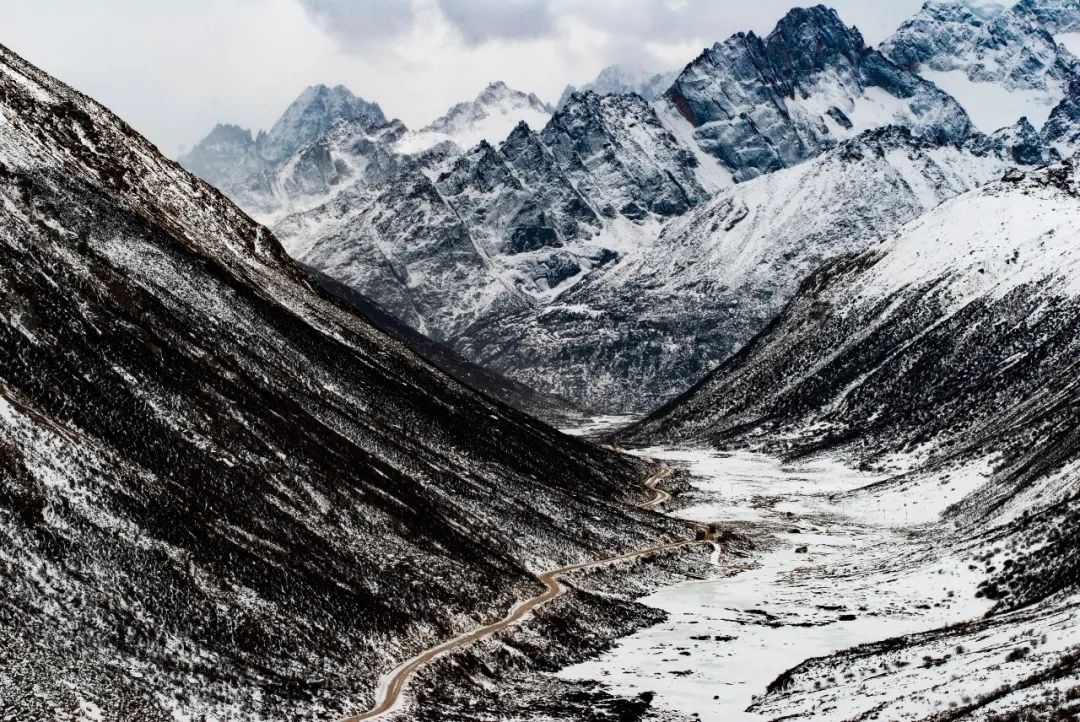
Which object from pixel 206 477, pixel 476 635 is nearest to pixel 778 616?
pixel 476 635

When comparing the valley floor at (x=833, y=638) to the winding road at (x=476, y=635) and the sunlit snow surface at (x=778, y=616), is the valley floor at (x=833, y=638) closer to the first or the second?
the sunlit snow surface at (x=778, y=616)

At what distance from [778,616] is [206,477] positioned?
41.7 m

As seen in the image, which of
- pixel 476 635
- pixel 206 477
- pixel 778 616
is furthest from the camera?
pixel 778 616

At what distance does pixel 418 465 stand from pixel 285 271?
207 feet

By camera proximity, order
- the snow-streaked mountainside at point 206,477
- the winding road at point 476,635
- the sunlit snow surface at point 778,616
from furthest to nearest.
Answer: the sunlit snow surface at point 778,616, the winding road at point 476,635, the snow-streaked mountainside at point 206,477

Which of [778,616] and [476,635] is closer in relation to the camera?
[476,635]

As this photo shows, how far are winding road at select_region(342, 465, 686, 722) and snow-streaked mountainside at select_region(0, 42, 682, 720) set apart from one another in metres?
1.10

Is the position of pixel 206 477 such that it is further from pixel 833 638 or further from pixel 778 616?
pixel 833 638

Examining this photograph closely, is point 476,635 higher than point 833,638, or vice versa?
point 833,638

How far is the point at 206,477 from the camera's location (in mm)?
84375

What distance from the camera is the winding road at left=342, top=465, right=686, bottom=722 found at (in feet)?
213

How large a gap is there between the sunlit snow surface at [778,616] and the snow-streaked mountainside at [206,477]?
12.0 m

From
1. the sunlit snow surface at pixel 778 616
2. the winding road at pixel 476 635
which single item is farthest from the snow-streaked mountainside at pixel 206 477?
the sunlit snow surface at pixel 778 616

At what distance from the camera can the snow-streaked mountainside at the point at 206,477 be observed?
62.2 m
